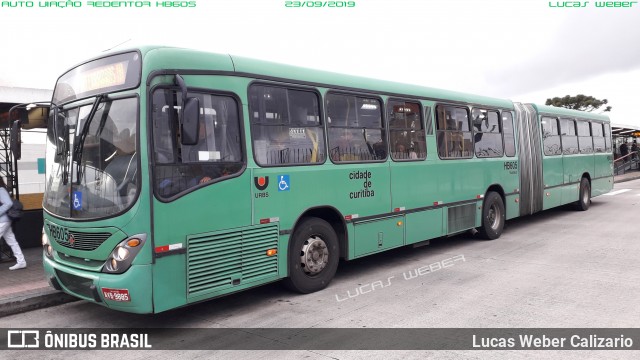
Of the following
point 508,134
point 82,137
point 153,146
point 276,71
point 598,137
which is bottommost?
point 153,146

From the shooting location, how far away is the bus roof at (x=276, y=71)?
4.90 meters

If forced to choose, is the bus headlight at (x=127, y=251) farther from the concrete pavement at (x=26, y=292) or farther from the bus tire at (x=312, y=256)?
the concrete pavement at (x=26, y=292)

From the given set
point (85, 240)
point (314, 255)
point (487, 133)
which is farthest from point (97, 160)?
point (487, 133)

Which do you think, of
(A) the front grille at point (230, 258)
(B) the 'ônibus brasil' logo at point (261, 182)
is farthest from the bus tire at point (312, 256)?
(B) the 'ônibus brasil' logo at point (261, 182)

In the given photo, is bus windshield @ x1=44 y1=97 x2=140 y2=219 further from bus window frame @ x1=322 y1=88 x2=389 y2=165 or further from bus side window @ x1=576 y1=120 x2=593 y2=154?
bus side window @ x1=576 y1=120 x2=593 y2=154

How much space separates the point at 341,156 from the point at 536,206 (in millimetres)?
7353

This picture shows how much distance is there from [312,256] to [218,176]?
1829mm

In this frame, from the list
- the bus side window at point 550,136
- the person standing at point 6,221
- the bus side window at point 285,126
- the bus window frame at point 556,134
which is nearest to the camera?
the bus side window at point 285,126

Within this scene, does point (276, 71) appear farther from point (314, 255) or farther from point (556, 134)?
point (556, 134)

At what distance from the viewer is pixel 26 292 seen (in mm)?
6340

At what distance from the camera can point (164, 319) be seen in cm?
551

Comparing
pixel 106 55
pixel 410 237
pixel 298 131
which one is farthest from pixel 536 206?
pixel 106 55

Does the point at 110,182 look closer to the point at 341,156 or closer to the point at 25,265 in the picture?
the point at 341,156

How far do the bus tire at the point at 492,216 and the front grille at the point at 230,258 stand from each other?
5.73 meters
